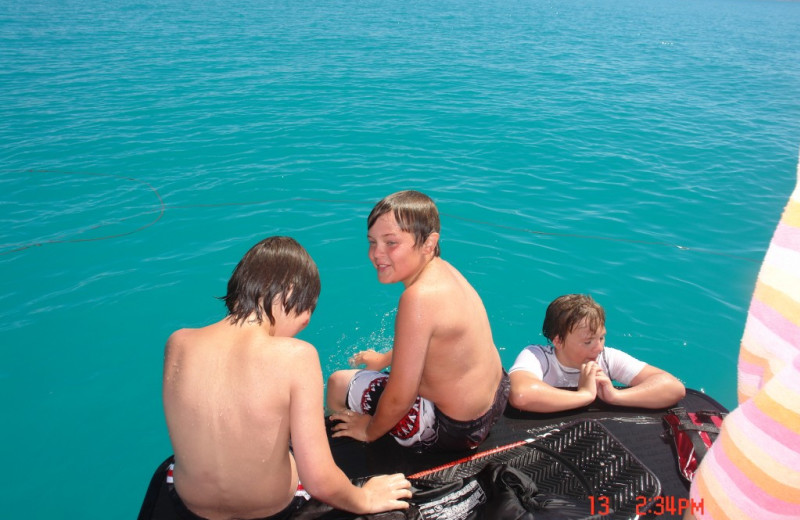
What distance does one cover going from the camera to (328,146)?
400 inches

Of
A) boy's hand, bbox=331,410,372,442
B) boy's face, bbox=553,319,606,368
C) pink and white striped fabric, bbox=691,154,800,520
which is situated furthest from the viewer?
boy's face, bbox=553,319,606,368

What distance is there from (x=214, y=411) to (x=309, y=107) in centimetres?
1091

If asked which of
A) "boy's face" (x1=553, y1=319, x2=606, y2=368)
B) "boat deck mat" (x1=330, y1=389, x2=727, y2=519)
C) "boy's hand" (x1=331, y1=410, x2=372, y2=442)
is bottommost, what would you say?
Result: "boat deck mat" (x1=330, y1=389, x2=727, y2=519)

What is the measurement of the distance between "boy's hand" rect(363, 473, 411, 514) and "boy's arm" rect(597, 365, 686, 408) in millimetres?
1526

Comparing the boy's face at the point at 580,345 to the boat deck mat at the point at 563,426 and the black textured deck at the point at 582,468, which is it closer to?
the boat deck mat at the point at 563,426

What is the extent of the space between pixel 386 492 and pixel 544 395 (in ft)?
4.16

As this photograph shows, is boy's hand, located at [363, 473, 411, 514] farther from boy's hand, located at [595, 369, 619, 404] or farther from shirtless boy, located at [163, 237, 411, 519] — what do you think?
boy's hand, located at [595, 369, 619, 404]

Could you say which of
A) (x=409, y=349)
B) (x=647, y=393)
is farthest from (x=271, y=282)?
(x=647, y=393)

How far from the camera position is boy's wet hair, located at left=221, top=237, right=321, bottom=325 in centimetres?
229

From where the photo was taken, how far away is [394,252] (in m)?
3.04

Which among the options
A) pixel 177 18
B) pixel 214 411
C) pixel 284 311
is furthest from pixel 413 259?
pixel 177 18

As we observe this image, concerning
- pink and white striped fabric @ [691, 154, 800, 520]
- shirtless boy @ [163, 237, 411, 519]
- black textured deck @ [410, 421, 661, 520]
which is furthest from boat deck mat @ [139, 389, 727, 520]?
pink and white striped fabric @ [691, 154, 800, 520]

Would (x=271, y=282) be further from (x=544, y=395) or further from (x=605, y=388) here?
(x=605, y=388)

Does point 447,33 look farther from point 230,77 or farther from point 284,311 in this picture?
point 284,311
